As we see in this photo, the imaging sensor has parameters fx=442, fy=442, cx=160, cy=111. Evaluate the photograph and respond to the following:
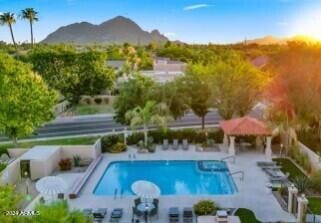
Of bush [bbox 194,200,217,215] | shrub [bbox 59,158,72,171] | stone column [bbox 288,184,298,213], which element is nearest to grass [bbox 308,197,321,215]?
stone column [bbox 288,184,298,213]

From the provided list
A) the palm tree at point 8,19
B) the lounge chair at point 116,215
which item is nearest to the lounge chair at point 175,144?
the lounge chair at point 116,215

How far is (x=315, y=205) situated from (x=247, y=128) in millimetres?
10902

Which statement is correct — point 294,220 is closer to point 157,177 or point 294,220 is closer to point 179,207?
point 179,207

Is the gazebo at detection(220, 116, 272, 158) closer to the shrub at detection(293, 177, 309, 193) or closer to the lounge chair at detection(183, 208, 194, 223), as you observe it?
the shrub at detection(293, 177, 309, 193)

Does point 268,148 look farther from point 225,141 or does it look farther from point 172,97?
point 172,97

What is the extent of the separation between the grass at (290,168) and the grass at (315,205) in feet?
13.2

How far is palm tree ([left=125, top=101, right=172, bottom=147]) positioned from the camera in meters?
34.8

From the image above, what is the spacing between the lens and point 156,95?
37.5 meters

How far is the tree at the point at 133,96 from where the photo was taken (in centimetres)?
3728

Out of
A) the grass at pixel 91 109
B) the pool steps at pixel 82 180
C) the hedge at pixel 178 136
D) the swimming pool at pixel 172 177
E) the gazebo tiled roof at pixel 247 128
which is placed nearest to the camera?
the pool steps at pixel 82 180

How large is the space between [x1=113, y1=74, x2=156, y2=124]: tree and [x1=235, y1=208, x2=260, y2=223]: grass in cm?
1654

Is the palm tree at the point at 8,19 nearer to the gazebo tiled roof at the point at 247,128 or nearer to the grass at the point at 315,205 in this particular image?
the gazebo tiled roof at the point at 247,128

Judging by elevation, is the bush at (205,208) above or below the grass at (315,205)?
above

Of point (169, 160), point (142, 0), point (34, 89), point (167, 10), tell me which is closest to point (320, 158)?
point (169, 160)
